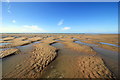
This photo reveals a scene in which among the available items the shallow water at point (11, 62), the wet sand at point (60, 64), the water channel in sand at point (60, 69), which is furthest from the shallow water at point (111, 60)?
the shallow water at point (11, 62)

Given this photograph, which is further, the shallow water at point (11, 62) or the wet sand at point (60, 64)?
the shallow water at point (11, 62)

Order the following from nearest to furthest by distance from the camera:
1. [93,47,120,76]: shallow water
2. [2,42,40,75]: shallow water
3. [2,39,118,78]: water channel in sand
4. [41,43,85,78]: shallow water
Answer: [41,43,85,78]: shallow water
[2,39,118,78]: water channel in sand
[2,42,40,75]: shallow water
[93,47,120,76]: shallow water

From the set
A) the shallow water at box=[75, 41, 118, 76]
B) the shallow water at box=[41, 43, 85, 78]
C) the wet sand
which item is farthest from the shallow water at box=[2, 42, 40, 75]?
the shallow water at box=[75, 41, 118, 76]

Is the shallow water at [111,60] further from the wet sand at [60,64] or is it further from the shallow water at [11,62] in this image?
the shallow water at [11,62]

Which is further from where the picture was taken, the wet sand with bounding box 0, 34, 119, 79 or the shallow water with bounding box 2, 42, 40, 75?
the shallow water with bounding box 2, 42, 40, 75

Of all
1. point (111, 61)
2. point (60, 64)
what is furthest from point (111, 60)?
point (60, 64)

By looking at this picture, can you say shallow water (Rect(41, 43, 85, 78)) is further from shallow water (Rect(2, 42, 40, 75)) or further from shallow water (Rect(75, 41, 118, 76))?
shallow water (Rect(75, 41, 118, 76))

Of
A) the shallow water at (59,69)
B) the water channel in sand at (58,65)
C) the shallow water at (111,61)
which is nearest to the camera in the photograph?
the shallow water at (59,69)

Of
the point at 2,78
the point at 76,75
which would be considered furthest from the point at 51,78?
the point at 2,78

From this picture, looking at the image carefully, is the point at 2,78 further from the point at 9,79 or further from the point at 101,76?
the point at 101,76

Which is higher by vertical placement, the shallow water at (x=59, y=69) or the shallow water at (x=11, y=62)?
the shallow water at (x=11, y=62)

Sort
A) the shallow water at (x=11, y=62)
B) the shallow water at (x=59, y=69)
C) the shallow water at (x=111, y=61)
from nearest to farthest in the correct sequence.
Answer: the shallow water at (x=59, y=69)
the shallow water at (x=11, y=62)
the shallow water at (x=111, y=61)

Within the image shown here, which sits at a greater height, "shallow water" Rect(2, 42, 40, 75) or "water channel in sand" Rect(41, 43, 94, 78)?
"shallow water" Rect(2, 42, 40, 75)

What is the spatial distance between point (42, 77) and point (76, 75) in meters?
2.78
